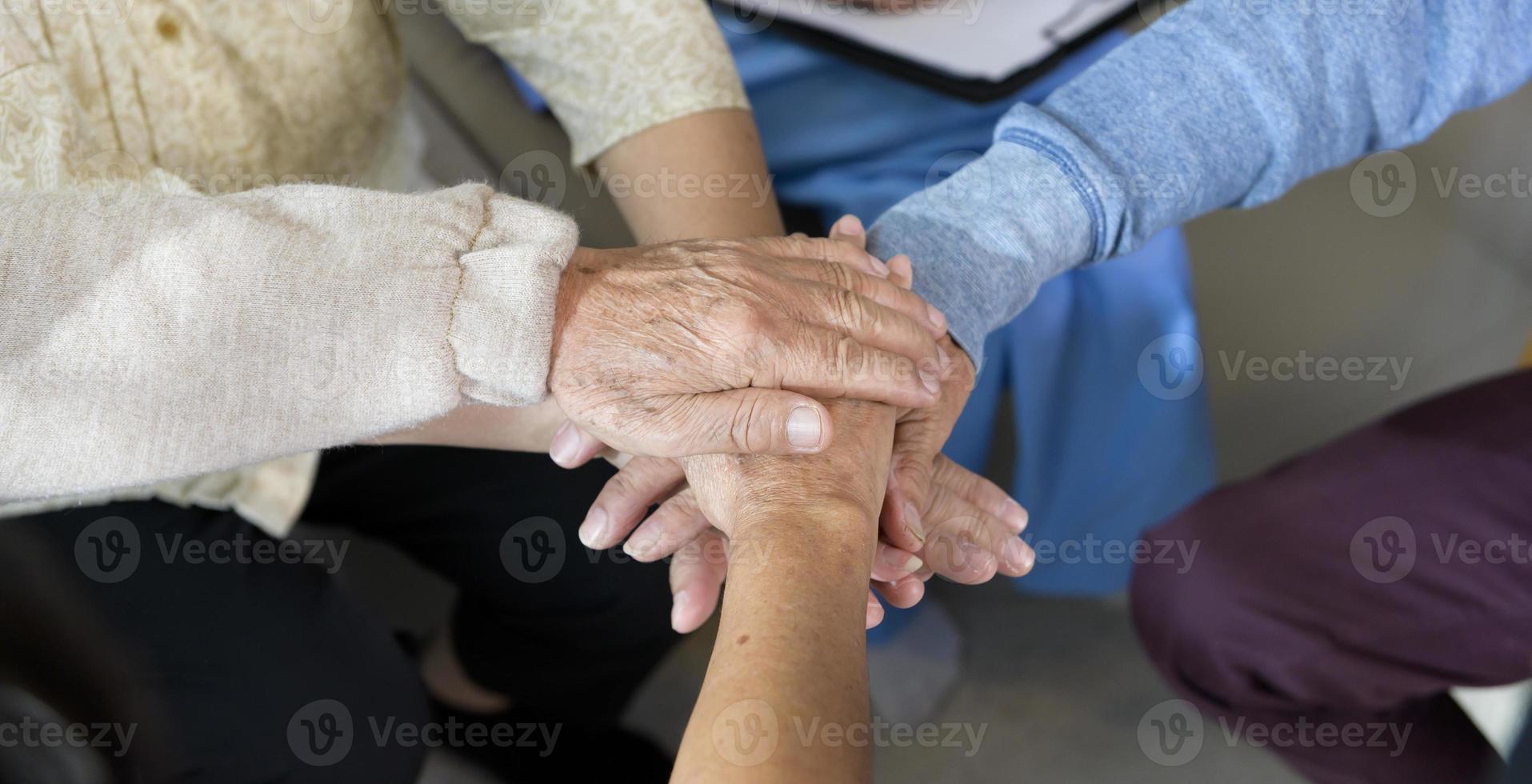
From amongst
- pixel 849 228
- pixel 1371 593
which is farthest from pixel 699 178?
pixel 1371 593

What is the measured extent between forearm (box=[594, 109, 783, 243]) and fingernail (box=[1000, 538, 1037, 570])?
0.37m

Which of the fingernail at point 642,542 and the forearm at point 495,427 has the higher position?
the forearm at point 495,427

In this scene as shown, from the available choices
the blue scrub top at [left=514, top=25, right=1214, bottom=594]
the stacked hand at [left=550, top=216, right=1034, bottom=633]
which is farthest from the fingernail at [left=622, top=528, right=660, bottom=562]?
the blue scrub top at [left=514, top=25, right=1214, bottom=594]

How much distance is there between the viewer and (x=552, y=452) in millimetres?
860

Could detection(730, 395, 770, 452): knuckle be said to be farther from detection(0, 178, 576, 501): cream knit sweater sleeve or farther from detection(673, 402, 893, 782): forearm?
detection(0, 178, 576, 501): cream knit sweater sleeve

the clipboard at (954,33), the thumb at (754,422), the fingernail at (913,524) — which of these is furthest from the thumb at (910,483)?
the clipboard at (954,33)

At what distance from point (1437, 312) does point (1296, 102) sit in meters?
0.97

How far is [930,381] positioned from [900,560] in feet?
0.47

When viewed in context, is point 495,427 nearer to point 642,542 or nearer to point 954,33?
point 642,542

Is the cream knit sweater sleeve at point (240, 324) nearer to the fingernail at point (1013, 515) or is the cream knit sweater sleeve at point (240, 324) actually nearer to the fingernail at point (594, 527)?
the fingernail at point (594, 527)

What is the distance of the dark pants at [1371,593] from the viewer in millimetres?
950

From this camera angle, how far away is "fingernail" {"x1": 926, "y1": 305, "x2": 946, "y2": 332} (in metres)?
0.87

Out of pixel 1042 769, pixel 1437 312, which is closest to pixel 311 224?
pixel 1042 769

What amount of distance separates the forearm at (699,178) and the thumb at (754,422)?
0.26m
